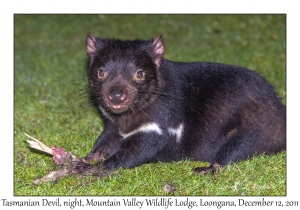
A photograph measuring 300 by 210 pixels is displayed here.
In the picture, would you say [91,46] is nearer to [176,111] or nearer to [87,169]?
[176,111]

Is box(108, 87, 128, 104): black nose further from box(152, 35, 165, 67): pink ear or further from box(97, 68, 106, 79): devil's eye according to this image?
box(152, 35, 165, 67): pink ear

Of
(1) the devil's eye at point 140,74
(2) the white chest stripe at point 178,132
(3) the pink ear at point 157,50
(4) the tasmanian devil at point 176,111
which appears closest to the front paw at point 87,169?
(4) the tasmanian devil at point 176,111

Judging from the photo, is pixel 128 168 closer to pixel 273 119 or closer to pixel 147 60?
pixel 147 60

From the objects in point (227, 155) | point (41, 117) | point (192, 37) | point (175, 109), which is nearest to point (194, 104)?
point (175, 109)

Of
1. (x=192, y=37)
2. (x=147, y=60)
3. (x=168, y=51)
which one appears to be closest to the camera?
(x=147, y=60)

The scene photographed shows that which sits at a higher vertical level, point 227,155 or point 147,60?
point 147,60

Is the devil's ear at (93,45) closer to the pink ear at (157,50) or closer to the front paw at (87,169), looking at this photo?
the pink ear at (157,50)

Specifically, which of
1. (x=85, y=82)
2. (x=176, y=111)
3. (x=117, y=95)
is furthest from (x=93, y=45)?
(x=85, y=82)
